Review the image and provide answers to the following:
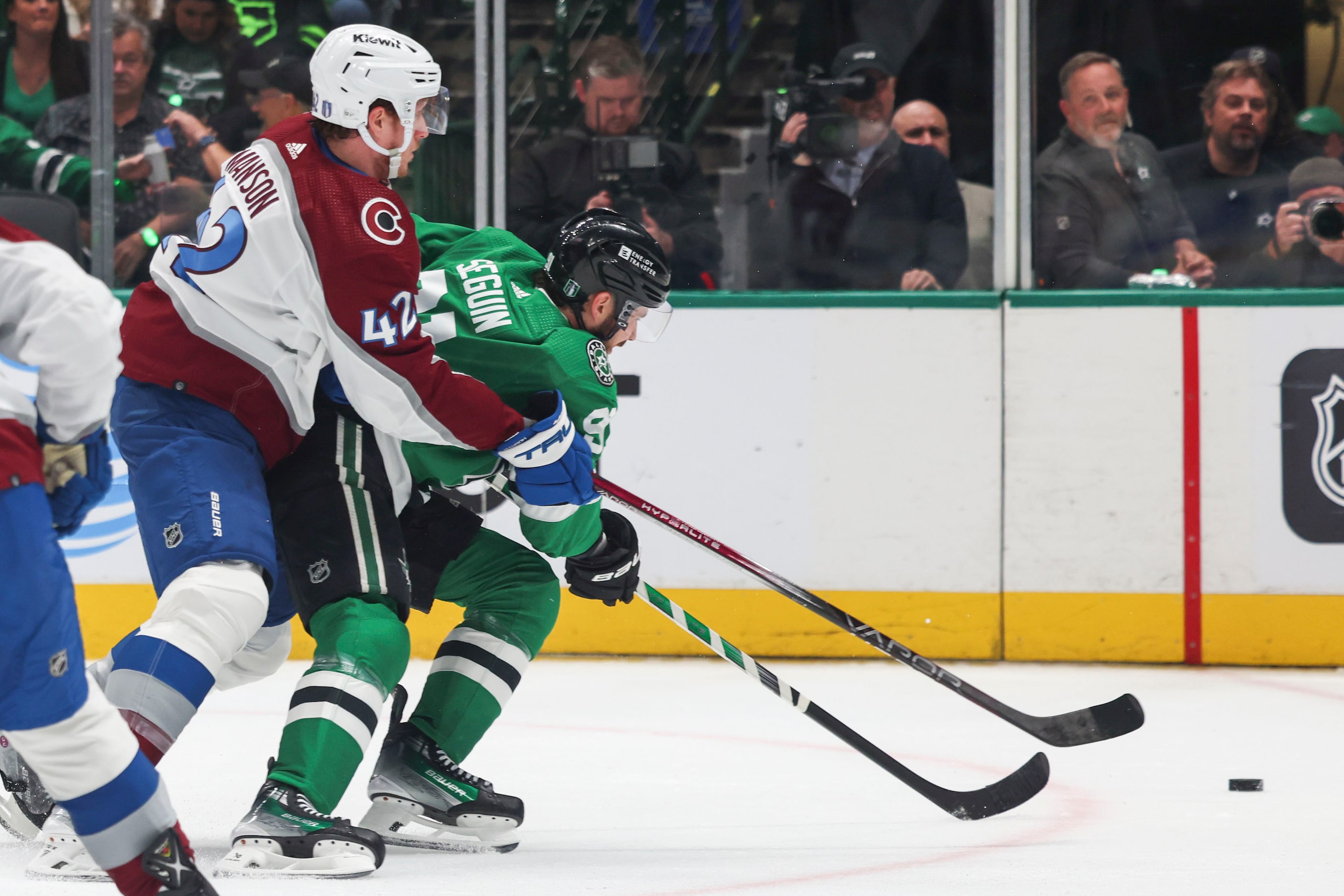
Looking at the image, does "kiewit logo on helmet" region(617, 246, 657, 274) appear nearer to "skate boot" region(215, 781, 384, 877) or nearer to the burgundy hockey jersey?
the burgundy hockey jersey

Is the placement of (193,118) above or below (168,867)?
above

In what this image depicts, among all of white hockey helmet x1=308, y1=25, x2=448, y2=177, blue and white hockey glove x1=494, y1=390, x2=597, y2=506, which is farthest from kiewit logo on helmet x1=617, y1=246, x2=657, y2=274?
white hockey helmet x1=308, y1=25, x2=448, y2=177

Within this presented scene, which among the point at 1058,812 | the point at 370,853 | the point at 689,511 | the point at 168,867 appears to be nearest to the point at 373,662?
the point at 370,853

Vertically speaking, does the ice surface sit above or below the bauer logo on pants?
below

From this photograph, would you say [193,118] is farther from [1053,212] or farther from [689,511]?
[1053,212]

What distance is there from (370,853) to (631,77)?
9.86 feet

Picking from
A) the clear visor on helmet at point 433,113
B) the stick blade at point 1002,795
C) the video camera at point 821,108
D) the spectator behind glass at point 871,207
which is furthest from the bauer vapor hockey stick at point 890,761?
the video camera at point 821,108

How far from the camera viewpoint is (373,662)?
2.35 metres

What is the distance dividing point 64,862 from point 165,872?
0.51 metres

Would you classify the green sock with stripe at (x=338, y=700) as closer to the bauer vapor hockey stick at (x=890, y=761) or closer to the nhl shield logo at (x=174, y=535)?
the nhl shield logo at (x=174, y=535)

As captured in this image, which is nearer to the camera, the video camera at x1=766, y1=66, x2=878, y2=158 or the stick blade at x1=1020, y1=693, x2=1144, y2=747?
the stick blade at x1=1020, y1=693, x2=1144, y2=747

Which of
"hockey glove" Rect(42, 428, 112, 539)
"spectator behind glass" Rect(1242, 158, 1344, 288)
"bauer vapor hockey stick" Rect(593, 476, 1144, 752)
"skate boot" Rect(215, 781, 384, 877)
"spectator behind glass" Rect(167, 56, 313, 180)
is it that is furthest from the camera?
"spectator behind glass" Rect(167, 56, 313, 180)

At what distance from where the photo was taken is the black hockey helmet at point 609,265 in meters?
2.62

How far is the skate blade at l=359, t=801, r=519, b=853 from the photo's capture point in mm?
2598
